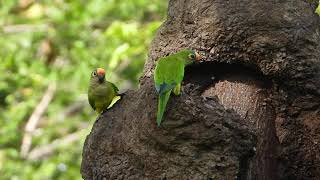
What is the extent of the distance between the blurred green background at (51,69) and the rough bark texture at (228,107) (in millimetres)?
2804

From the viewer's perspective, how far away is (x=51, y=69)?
687cm

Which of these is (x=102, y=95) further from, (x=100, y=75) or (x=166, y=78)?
(x=166, y=78)

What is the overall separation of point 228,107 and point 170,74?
12.4 inches

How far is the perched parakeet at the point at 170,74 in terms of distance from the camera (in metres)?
2.53

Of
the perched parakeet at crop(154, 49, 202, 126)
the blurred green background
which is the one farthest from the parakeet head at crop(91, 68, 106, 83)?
the blurred green background

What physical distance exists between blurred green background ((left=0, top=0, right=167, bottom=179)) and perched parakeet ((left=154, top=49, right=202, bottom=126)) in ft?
9.63

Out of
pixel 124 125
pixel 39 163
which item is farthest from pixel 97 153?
pixel 39 163

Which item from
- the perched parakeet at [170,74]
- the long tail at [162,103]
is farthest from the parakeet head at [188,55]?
the long tail at [162,103]

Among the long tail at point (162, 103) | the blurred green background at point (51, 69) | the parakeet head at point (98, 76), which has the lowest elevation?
the long tail at point (162, 103)

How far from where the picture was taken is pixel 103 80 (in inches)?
133

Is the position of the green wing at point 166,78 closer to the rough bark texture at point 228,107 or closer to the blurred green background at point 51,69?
the rough bark texture at point 228,107

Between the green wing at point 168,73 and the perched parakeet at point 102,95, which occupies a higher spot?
the perched parakeet at point 102,95

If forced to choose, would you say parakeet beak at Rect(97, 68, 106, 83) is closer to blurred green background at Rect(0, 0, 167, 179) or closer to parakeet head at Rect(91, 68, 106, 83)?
parakeet head at Rect(91, 68, 106, 83)

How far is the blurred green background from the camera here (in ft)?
21.1
